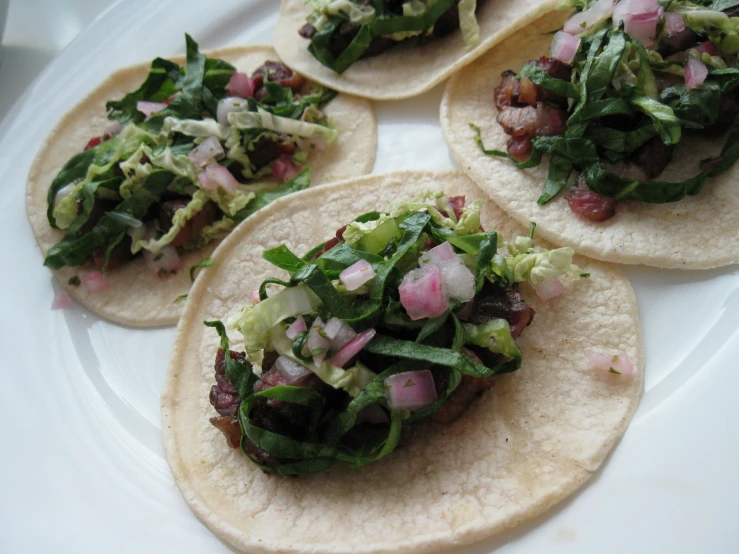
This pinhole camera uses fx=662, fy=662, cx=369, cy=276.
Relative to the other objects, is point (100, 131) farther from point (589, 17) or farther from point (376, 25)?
point (589, 17)

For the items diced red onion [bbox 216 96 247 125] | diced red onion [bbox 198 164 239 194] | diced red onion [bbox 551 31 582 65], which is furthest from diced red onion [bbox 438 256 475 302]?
diced red onion [bbox 216 96 247 125]

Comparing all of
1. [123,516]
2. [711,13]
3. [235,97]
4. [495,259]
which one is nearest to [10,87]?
[235,97]

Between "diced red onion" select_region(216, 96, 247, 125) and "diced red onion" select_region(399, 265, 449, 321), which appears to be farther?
"diced red onion" select_region(216, 96, 247, 125)

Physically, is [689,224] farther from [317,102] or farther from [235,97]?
[235,97]

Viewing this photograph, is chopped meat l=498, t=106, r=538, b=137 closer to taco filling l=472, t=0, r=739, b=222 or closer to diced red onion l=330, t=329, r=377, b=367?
taco filling l=472, t=0, r=739, b=222

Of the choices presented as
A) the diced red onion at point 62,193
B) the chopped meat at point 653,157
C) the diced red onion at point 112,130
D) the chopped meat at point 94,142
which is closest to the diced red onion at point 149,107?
the diced red onion at point 112,130

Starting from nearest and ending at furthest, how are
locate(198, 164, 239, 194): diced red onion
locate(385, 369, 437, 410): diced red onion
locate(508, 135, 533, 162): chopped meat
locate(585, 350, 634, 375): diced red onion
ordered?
1. locate(385, 369, 437, 410): diced red onion
2. locate(585, 350, 634, 375): diced red onion
3. locate(508, 135, 533, 162): chopped meat
4. locate(198, 164, 239, 194): diced red onion

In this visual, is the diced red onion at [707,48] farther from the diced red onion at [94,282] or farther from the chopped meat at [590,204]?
the diced red onion at [94,282]
